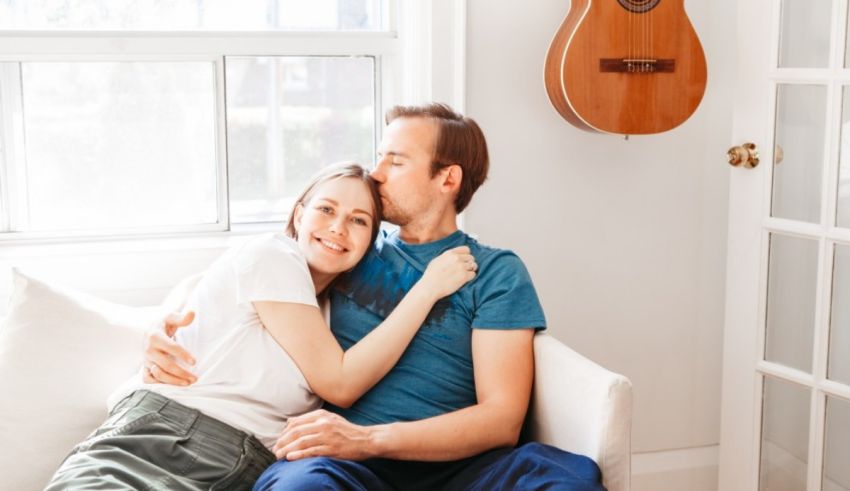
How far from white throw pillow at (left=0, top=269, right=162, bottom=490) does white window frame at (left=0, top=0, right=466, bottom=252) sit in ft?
1.86

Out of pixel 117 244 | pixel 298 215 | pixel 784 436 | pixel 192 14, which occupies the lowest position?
pixel 784 436

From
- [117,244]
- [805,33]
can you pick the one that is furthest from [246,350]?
[805,33]

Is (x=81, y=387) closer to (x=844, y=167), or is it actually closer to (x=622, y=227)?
(x=622, y=227)

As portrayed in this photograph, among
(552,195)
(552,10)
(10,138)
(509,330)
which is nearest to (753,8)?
(552,10)

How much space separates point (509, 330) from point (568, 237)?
2.83 feet

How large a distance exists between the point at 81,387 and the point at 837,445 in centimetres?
170

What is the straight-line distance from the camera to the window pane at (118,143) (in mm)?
2453

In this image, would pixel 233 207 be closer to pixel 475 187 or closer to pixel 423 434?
pixel 475 187

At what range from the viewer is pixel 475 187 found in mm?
2068

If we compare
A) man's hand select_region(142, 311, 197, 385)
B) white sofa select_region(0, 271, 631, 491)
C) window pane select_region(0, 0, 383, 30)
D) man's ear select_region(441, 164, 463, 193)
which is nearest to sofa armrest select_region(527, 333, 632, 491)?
white sofa select_region(0, 271, 631, 491)

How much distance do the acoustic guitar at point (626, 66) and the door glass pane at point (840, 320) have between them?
0.54m

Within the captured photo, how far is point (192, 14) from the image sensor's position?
2492mm

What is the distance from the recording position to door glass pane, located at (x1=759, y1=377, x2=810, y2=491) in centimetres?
232

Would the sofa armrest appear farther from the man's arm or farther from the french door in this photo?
the french door
